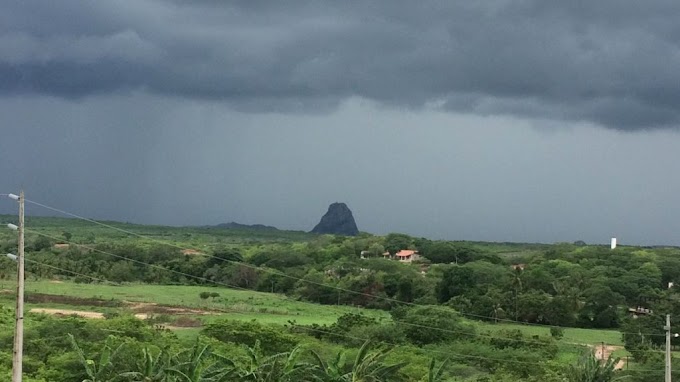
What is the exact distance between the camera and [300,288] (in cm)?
9656

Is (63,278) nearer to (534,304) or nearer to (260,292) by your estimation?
(260,292)

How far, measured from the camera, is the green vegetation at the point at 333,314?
40281 mm

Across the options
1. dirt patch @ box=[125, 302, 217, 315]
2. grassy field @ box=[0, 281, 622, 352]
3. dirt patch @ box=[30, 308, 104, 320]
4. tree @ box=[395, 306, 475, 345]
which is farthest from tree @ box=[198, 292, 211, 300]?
tree @ box=[395, 306, 475, 345]

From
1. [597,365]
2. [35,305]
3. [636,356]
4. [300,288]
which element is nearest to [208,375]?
[597,365]

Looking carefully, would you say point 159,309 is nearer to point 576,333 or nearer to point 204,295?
point 204,295

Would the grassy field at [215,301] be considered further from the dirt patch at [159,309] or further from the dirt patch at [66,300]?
the dirt patch at [159,309]

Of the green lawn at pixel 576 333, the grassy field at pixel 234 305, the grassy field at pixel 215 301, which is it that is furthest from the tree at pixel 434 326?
the grassy field at pixel 215 301

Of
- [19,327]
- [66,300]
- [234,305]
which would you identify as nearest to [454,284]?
[234,305]

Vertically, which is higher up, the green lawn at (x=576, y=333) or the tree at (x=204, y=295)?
the tree at (x=204, y=295)

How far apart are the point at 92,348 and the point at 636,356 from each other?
37.9 m

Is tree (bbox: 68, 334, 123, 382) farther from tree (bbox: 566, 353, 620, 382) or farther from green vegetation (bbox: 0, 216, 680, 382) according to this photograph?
tree (bbox: 566, 353, 620, 382)

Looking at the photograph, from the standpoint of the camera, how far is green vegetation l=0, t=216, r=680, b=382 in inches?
1586

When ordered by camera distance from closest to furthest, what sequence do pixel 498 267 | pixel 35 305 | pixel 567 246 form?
pixel 35 305
pixel 498 267
pixel 567 246

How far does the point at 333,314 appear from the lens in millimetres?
80688
